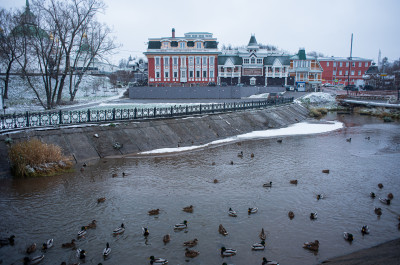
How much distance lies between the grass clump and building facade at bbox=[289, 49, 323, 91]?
68615 millimetres

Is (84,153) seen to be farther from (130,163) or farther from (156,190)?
(156,190)

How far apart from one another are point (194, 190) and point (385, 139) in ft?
76.7

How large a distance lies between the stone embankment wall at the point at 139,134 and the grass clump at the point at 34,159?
78cm

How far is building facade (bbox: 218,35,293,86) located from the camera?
2837 inches

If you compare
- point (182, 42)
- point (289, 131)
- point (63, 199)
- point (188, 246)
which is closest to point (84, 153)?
point (63, 199)

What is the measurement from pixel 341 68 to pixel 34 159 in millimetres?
104369

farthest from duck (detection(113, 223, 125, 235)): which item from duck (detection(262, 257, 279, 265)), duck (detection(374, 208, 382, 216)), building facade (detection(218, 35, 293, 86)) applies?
building facade (detection(218, 35, 293, 86))

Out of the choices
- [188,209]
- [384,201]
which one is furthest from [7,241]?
[384,201]

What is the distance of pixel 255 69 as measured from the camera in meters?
73.9

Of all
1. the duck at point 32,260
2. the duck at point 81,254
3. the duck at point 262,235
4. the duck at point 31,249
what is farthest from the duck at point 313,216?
the duck at point 31,249

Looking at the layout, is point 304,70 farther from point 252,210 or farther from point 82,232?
point 82,232

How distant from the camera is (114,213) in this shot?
39.7 ft

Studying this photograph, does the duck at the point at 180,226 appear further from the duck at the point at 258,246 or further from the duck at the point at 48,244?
the duck at the point at 48,244

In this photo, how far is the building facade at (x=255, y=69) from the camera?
72.1 m
